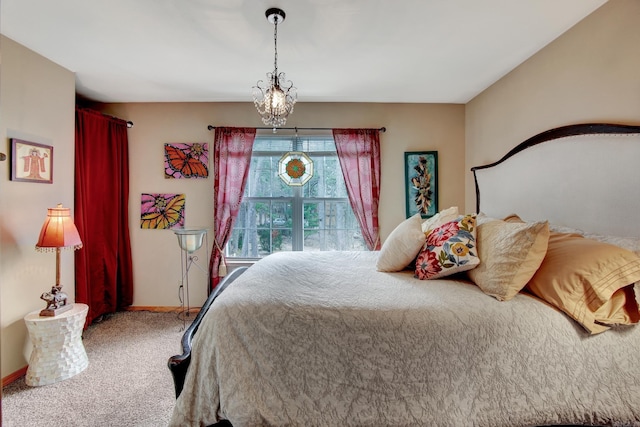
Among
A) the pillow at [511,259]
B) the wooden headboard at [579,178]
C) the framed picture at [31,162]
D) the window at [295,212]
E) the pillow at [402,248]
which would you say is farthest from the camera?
the window at [295,212]

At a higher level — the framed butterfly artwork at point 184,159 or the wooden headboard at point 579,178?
the framed butterfly artwork at point 184,159

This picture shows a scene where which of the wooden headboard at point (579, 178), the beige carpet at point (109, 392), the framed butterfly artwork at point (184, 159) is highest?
the framed butterfly artwork at point (184, 159)

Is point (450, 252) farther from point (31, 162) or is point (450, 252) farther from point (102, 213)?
point (102, 213)

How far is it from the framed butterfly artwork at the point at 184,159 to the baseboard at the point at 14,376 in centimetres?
209

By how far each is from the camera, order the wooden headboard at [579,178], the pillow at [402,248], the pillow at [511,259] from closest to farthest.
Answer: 1. the pillow at [511,259]
2. the wooden headboard at [579,178]
3. the pillow at [402,248]

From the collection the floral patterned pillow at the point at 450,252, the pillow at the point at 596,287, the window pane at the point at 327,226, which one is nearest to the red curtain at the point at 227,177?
the window pane at the point at 327,226

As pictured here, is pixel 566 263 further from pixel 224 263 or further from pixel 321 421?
pixel 224 263

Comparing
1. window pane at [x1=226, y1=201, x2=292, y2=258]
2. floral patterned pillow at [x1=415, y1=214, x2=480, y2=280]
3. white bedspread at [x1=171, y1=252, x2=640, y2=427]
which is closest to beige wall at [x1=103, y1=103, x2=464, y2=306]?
Answer: window pane at [x1=226, y1=201, x2=292, y2=258]

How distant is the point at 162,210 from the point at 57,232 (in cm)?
121

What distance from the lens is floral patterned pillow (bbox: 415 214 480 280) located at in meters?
1.68

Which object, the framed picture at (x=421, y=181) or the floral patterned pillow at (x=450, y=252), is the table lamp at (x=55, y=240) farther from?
the framed picture at (x=421, y=181)

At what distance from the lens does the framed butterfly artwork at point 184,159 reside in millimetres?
3332

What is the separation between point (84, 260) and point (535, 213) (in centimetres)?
403

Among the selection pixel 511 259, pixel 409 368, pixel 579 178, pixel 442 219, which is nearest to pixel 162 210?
pixel 442 219
